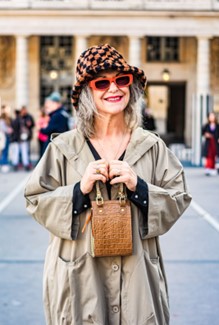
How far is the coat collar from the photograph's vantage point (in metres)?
3.38

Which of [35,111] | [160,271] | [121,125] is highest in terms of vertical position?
[121,125]

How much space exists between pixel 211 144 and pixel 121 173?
16755 mm

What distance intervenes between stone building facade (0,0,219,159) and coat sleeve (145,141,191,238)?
2964cm

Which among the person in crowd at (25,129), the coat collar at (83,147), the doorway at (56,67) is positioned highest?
the coat collar at (83,147)

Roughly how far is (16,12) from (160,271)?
30064mm

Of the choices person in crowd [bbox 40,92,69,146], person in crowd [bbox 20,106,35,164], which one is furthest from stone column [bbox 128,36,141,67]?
person in crowd [bbox 40,92,69,146]

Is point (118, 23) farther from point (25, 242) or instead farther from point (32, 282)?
point (32, 282)

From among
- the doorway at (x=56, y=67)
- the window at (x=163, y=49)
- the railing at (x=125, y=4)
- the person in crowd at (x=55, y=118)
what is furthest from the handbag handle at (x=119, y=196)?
the window at (x=163, y=49)

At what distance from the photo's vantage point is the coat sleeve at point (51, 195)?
329cm

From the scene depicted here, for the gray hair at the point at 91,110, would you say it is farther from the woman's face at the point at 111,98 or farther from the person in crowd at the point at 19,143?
the person in crowd at the point at 19,143

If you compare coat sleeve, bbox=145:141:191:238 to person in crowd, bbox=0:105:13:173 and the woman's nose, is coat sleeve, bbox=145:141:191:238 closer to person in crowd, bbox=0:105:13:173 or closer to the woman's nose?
the woman's nose

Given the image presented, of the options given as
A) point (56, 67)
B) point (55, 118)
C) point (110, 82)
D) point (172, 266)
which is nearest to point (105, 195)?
point (110, 82)

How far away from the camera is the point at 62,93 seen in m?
35.1

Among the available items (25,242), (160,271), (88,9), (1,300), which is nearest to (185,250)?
(25,242)
